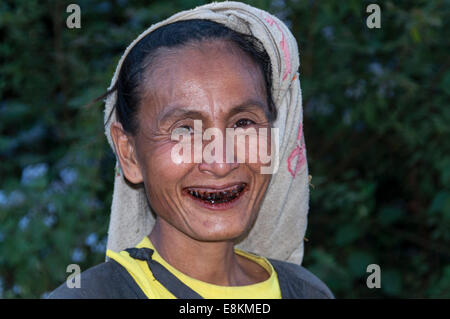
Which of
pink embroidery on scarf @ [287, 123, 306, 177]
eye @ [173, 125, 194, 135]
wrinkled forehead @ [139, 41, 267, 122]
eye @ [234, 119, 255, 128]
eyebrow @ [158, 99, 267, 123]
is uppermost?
wrinkled forehead @ [139, 41, 267, 122]

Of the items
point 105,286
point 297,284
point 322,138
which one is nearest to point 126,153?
point 105,286

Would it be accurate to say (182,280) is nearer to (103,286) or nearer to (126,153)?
(103,286)

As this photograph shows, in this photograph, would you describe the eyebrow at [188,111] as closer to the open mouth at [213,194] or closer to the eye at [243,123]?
the eye at [243,123]

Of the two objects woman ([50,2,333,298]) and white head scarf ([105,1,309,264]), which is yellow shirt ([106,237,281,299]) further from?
white head scarf ([105,1,309,264])

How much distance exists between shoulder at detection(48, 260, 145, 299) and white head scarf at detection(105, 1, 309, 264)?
31cm

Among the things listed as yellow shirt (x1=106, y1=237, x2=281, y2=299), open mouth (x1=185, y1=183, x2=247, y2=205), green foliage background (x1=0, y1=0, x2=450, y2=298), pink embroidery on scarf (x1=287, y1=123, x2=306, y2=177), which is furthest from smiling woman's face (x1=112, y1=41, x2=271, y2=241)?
green foliage background (x1=0, y1=0, x2=450, y2=298)

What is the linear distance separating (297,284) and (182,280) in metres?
0.46

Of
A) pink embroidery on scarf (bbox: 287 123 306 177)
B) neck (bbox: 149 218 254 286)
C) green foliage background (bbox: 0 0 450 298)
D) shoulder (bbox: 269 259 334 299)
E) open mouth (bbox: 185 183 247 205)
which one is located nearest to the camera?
open mouth (bbox: 185 183 247 205)

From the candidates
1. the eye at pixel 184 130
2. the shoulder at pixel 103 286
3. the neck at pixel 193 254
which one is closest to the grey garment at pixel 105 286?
the shoulder at pixel 103 286

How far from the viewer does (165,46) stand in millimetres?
1748

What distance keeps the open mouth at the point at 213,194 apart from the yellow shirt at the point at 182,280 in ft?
0.72

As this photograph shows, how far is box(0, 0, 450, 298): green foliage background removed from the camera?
318 centimetres

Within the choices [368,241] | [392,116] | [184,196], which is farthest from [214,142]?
[368,241]

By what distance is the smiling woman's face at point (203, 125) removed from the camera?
1677mm
